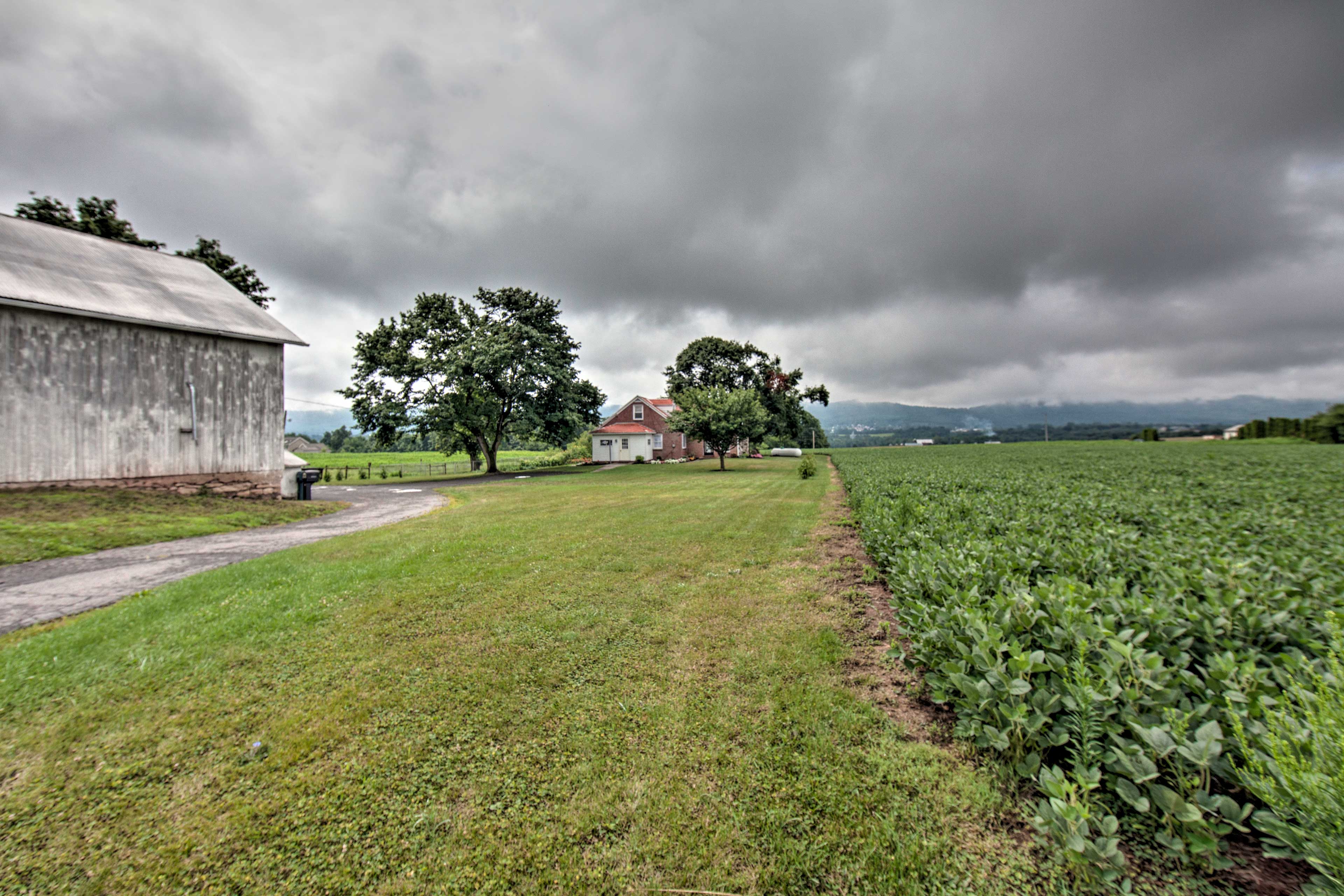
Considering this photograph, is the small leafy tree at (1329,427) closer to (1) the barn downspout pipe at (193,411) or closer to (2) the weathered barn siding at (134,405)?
(2) the weathered barn siding at (134,405)

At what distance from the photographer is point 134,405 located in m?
14.0

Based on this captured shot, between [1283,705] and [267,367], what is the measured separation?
76.2 feet

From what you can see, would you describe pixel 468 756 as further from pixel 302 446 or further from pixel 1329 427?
pixel 302 446

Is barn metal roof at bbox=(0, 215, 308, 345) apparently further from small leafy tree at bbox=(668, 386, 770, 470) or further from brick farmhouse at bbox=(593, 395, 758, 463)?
brick farmhouse at bbox=(593, 395, 758, 463)

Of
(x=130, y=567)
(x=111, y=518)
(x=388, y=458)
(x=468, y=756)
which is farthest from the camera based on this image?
(x=388, y=458)

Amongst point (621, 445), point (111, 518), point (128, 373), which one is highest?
point (128, 373)

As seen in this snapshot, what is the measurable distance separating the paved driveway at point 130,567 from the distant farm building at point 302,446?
6516 cm

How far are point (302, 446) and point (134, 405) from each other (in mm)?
70670

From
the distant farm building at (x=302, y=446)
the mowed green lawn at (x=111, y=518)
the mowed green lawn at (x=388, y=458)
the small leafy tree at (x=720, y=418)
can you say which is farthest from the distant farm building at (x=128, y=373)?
the distant farm building at (x=302, y=446)

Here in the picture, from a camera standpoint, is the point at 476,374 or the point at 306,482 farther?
the point at 476,374

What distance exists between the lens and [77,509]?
36.7 ft

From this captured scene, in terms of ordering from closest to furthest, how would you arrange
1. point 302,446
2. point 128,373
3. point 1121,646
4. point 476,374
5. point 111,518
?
point 1121,646, point 111,518, point 128,373, point 476,374, point 302,446

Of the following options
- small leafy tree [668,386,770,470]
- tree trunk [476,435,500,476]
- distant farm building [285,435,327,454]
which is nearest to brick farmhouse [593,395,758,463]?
small leafy tree [668,386,770,470]

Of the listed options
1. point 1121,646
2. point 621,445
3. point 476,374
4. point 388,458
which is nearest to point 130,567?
point 1121,646
